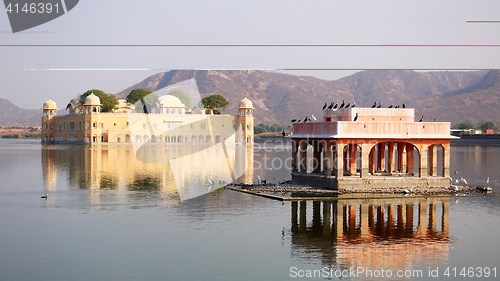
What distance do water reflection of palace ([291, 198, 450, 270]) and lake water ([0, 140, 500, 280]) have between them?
44 millimetres

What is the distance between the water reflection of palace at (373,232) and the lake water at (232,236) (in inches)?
1.7

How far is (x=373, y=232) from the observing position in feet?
69.8

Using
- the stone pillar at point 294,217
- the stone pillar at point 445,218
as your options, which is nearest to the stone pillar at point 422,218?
the stone pillar at point 445,218

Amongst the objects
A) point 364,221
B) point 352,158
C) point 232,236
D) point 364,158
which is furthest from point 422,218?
point 352,158

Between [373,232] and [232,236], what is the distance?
514cm

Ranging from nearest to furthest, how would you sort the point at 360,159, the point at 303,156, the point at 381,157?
the point at 360,159, the point at 303,156, the point at 381,157

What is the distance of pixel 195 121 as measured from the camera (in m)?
116

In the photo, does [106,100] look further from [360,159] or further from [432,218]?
[432,218]

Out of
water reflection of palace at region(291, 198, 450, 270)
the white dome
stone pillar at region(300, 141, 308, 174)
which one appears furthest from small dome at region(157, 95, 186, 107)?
water reflection of palace at region(291, 198, 450, 270)

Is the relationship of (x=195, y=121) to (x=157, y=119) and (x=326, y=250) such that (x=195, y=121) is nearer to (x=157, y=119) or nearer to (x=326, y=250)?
(x=157, y=119)

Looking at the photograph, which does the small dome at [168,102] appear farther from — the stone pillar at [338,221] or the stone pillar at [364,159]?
the stone pillar at [338,221]

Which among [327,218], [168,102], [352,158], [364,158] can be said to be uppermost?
[168,102]

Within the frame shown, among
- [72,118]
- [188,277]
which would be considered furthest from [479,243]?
[72,118]

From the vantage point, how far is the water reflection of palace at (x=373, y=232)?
17688 millimetres
